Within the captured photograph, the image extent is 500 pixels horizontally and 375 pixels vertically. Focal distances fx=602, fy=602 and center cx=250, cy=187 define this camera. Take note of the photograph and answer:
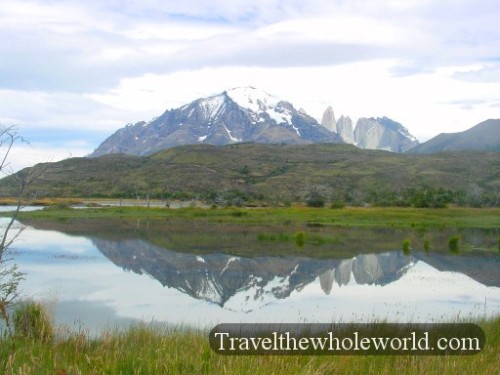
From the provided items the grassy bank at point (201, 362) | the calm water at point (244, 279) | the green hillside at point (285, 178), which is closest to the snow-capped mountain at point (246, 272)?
the calm water at point (244, 279)

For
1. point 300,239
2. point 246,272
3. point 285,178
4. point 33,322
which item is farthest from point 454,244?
point 285,178

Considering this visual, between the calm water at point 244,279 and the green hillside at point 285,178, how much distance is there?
4295 centimetres

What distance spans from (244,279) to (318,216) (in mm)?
39491

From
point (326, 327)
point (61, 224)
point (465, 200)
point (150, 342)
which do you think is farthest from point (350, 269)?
point (465, 200)

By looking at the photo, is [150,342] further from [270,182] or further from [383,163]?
[383,163]

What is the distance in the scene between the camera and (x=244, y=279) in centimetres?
2691

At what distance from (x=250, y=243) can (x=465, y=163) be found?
366 feet

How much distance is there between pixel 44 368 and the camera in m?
7.74

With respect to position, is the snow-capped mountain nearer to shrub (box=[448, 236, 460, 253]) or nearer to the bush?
shrub (box=[448, 236, 460, 253])

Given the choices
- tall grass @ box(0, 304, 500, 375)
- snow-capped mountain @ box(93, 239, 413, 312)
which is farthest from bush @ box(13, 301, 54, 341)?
snow-capped mountain @ box(93, 239, 413, 312)

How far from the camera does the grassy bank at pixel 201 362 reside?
7.73 meters

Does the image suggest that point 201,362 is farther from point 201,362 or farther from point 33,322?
point 33,322

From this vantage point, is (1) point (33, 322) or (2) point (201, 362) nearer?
(2) point (201, 362)

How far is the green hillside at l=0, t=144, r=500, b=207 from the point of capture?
97125 millimetres
